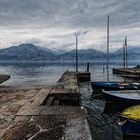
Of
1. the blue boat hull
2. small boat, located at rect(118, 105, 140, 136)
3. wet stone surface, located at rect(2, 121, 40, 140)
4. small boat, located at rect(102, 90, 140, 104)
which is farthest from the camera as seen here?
small boat, located at rect(102, 90, 140, 104)

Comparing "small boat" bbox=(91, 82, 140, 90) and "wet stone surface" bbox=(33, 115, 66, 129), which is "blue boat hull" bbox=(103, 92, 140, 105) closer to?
"small boat" bbox=(91, 82, 140, 90)

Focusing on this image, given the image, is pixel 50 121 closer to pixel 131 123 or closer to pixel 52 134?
pixel 52 134

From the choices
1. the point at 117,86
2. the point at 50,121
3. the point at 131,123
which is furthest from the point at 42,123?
the point at 117,86

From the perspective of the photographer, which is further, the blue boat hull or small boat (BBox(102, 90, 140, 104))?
small boat (BBox(102, 90, 140, 104))

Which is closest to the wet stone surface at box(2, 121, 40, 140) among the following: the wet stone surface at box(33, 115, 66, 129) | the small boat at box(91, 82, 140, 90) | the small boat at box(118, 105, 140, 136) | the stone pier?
the stone pier

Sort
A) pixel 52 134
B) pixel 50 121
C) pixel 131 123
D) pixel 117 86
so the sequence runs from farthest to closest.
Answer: pixel 117 86
pixel 131 123
pixel 50 121
pixel 52 134

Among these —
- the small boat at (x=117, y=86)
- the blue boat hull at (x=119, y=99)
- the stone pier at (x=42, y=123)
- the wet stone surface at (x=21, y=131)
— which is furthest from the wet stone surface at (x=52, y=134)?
the small boat at (x=117, y=86)

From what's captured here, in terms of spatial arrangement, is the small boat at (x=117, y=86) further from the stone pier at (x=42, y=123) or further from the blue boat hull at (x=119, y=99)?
the stone pier at (x=42, y=123)

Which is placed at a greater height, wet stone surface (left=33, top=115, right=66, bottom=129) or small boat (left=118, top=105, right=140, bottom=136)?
wet stone surface (left=33, top=115, right=66, bottom=129)

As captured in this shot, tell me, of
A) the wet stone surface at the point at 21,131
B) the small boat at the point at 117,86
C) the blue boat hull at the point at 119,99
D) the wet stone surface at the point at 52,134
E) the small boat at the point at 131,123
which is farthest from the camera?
the small boat at the point at 117,86

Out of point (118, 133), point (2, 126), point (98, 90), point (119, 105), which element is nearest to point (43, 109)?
point (2, 126)

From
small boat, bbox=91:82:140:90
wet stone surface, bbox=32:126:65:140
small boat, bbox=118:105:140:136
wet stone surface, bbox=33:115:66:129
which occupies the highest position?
wet stone surface, bbox=33:115:66:129

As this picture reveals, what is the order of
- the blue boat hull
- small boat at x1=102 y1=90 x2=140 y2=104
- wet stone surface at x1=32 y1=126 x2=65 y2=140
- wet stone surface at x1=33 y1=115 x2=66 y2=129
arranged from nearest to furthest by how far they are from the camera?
wet stone surface at x1=32 y1=126 x2=65 y2=140 < wet stone surface at x1=33 y1=115 x2=66 y2=129 < the blue boat hull < small boat at x1=102 y1=90 x2=140 y2=104

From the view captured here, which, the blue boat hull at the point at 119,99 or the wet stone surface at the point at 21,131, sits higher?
the wet stone surface at the point at 21,131
